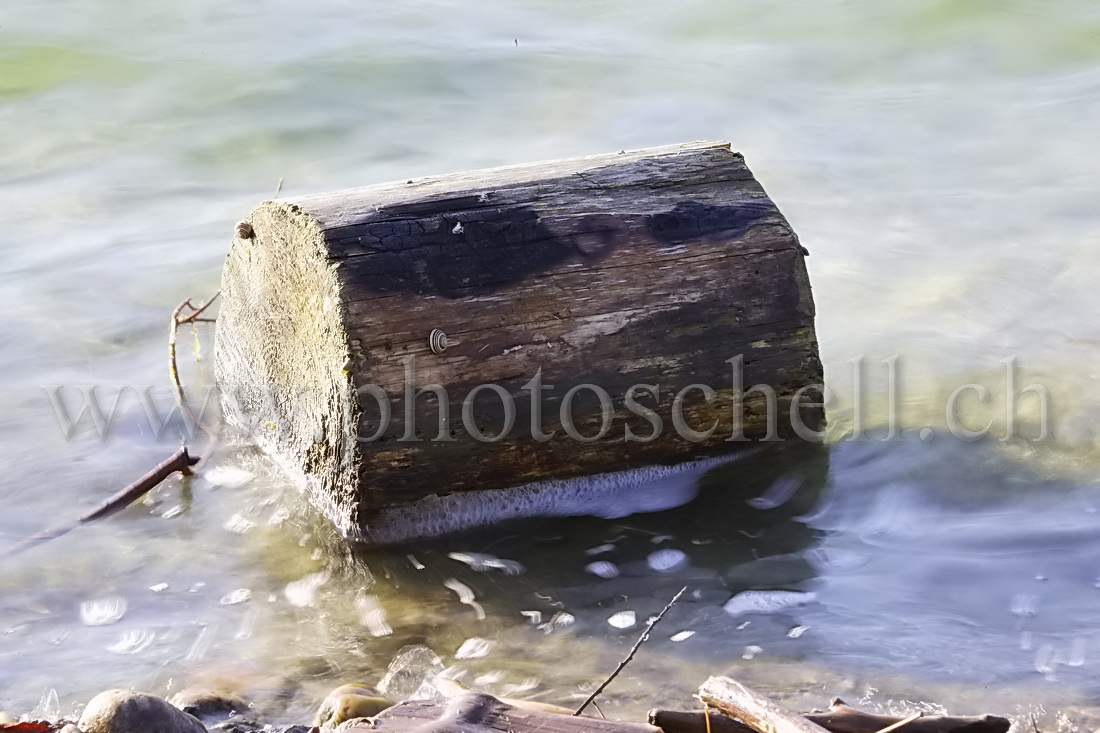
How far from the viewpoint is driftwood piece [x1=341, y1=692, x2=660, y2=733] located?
5.83 ft

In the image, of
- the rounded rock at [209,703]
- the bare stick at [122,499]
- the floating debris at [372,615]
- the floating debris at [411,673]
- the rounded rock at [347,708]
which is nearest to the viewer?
the rounded rock at [347,708]

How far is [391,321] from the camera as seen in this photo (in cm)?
272

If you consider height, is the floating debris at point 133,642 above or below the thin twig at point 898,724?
below

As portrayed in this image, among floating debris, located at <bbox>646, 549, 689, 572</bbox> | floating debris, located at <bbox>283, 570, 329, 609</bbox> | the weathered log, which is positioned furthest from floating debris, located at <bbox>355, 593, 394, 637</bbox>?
the weathered log

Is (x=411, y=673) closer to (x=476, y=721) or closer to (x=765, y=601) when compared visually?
(x=476, y=721)

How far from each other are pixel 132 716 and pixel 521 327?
4.38ft

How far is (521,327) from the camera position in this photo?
283cm

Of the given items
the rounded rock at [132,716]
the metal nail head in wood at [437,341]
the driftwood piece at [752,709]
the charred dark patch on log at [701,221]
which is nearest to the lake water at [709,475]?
the rounded rock at [132,716]

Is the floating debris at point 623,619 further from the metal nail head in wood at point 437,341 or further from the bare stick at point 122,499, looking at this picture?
the bare stick at point 122,499

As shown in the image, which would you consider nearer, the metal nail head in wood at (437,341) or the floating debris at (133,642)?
the floating debris at (133,642)

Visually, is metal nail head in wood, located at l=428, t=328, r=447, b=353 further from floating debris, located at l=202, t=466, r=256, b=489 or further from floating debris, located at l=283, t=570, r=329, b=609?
floating debris, located at l=202, t=466, r=256, b=489

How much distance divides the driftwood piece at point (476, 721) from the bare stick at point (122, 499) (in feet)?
5.61

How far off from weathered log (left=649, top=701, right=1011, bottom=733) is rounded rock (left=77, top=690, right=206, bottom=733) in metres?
0.89

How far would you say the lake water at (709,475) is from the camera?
8.43 feet
